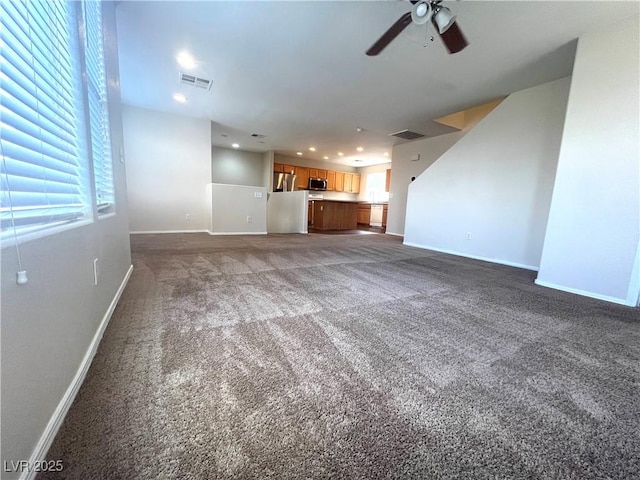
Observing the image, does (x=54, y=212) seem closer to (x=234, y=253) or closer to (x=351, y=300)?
(x=351, y=300)

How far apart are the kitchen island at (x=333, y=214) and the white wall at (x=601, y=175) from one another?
551 cm

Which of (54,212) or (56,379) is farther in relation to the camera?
(54,212)

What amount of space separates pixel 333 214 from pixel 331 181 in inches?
105

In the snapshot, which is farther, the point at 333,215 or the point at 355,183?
the point at 355,183

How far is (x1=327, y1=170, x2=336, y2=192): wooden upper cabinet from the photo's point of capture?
9.76 metres

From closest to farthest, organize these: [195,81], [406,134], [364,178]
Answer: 1. [195,81]
2. [406,134]
3. [364,178]

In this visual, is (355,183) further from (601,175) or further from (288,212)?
(601,175)

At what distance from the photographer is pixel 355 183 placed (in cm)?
1050

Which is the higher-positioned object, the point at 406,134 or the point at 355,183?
the point at 406,134

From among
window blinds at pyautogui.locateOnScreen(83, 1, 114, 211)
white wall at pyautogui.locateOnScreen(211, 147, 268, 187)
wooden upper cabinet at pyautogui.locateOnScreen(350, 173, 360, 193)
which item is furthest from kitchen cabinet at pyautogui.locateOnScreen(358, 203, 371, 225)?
window blinds at pyautogui.locateOnScreen(83, 1, 114, 211)

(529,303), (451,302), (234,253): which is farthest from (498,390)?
(234,253)

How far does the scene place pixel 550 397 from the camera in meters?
1.03

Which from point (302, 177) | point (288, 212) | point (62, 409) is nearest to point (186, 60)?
point (62, 409)

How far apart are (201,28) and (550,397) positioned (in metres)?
3.90
